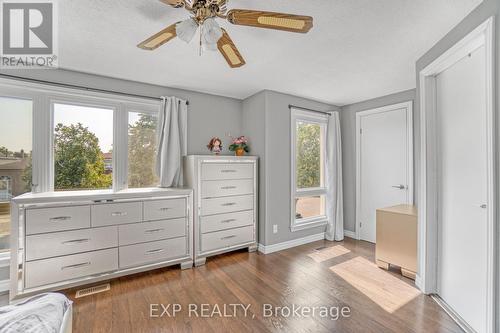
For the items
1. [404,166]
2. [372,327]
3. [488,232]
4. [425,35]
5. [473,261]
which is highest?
[425,35]

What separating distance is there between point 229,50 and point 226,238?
7.84ft

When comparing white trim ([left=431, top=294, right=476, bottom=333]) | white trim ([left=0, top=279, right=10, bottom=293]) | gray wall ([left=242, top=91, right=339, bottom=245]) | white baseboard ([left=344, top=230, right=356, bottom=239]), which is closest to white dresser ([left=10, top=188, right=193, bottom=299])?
white trim ([left=0, top=279, right=10, bottom=293])

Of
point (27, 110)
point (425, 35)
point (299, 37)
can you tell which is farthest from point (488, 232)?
point (27, 110)

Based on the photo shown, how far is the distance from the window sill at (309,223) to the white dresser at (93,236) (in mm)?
1622

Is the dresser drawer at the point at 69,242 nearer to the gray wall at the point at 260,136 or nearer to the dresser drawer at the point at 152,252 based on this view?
A: the dresser drawer at the point at 152,252

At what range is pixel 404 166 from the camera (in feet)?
11.2

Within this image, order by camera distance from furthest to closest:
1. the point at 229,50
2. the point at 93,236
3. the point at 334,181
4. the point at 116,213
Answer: the point at 334,181, the point at 116,213, the point at 93,236, the point at 229,50

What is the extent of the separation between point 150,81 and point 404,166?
3.77 metres

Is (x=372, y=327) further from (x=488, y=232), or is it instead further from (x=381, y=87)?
(x=381, y=87)

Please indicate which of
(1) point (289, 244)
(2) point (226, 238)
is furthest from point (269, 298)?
(1) point (289, 244)

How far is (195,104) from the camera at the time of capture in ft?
11.3

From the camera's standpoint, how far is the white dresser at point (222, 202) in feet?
9.91

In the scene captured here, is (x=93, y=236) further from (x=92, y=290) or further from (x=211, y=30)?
(x=211, y=30)

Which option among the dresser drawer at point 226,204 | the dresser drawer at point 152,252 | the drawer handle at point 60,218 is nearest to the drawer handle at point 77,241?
the drawer handle at point 60,218
